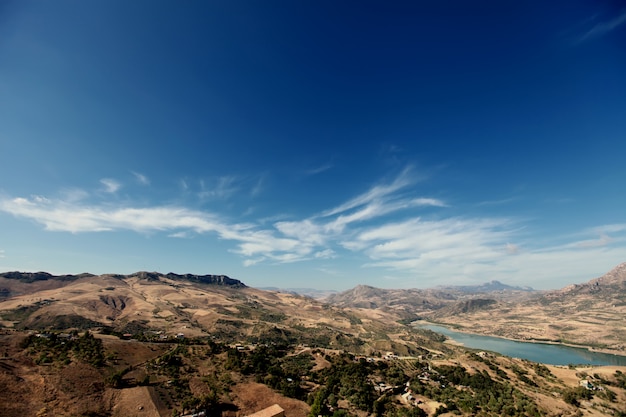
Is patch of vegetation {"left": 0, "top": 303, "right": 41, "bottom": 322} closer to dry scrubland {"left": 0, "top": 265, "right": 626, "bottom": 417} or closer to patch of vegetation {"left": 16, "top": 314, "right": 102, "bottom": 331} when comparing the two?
patch of vegetation {"left": 16, "top": 314, "right": 102, "bottom": 331}

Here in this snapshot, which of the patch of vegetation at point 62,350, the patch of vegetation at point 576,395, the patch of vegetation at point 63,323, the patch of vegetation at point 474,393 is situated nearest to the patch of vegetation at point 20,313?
the patch of vegetation at point 63,323

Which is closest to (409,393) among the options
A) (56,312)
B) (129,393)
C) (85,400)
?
(129,393)

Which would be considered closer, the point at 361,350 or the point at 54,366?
the point at 54,366

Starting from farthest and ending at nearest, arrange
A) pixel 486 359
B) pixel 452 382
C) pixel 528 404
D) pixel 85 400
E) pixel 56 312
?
pixel 56 312
pixel 486 359
pixel 452 382
pixel 528 404
pixel 85 400

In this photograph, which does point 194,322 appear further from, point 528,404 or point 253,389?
point 528,404

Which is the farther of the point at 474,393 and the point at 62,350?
the point at 474,393

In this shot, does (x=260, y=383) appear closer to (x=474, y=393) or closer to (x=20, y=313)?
(x=474, y=393)

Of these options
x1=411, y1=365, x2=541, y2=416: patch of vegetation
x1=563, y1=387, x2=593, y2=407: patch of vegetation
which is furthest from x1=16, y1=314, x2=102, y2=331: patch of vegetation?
x1=563, y1=387, x2=593, y2=407: patch of vegetation

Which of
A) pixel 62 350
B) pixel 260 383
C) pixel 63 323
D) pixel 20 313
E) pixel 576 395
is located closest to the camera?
pixel 62 350

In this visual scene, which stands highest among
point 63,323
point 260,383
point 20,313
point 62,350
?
point 62,350

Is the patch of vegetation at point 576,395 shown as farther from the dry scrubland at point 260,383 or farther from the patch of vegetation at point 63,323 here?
the patch of vegetation at point 63,323

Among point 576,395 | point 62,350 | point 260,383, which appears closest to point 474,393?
point 576,395
